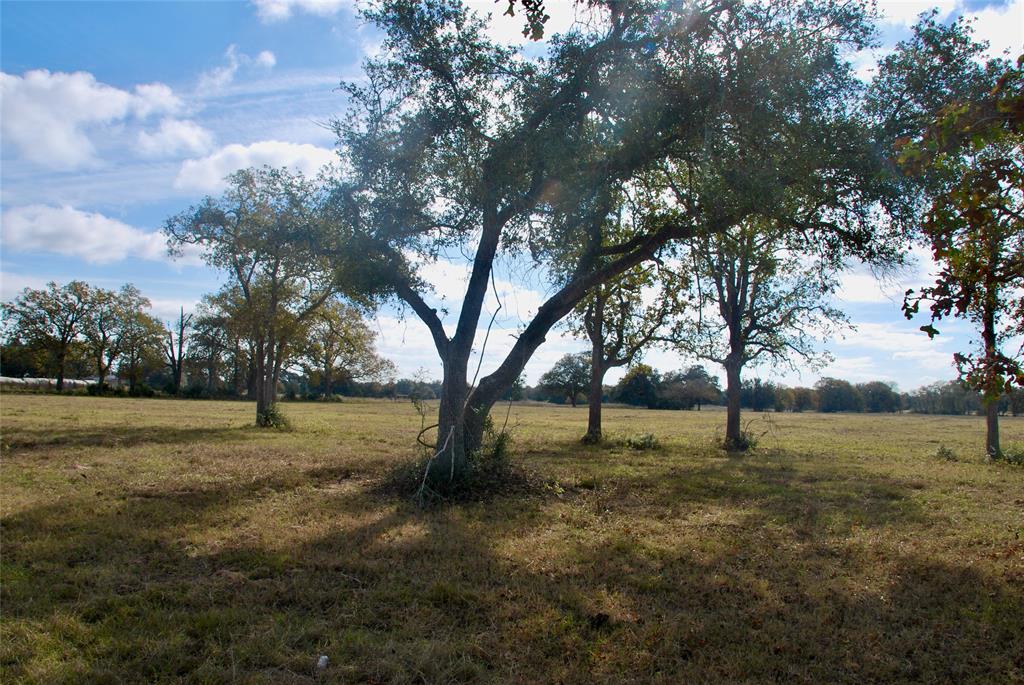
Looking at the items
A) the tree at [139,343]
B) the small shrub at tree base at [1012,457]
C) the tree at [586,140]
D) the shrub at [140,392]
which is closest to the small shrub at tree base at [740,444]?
the small shrub at tree base at [1012,457]

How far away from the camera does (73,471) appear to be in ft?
40.8

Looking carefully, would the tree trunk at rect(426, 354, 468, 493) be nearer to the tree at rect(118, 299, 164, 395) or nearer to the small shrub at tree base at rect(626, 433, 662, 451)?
the small shrub at tree base at rect(626, 433, 662, 451)

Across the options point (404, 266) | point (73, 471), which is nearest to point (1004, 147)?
point (404, 266)

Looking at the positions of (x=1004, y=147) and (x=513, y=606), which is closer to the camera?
(x=513, y=606)

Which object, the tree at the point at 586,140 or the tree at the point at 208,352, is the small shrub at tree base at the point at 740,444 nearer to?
the tree at the point at 586,140

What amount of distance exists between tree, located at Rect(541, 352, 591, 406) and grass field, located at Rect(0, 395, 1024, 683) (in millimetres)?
59648

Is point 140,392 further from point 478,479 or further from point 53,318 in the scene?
point 478,479

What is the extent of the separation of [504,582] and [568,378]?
68715 mm

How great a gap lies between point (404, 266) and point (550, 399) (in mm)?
83478

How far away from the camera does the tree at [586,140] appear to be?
10305 millimetres

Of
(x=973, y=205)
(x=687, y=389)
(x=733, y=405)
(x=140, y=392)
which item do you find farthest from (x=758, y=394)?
(x=973, y=205)

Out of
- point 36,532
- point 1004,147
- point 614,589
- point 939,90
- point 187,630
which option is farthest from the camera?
point 939,90

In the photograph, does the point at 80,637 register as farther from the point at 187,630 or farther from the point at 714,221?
the point at 714,221

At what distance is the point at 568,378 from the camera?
245 ft
